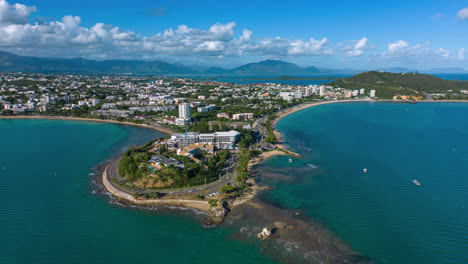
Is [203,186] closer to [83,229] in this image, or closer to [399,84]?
[83,229]

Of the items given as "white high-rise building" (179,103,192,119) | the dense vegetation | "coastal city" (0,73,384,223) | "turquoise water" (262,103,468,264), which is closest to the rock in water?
"coastal city" (0,73,384,223)

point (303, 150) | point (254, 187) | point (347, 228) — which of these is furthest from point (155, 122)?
point (347, 228)

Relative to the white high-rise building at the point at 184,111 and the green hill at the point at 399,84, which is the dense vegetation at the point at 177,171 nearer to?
the white high-rise building at the point at 184,111

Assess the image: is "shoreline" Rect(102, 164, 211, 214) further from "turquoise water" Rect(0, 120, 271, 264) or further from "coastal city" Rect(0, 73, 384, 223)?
"turquoise water" Rect(0, 120, 271, 264)

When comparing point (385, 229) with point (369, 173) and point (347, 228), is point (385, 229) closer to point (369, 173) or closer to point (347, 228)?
point (347, 228)

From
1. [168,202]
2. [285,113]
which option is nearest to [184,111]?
[285,113]

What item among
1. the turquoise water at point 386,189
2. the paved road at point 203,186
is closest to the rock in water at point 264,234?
the turquoise water at point 386,189
